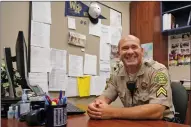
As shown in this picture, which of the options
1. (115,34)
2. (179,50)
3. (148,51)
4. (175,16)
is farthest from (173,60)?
(115,34)

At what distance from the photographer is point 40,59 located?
200cm

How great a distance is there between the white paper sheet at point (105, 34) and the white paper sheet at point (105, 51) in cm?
5

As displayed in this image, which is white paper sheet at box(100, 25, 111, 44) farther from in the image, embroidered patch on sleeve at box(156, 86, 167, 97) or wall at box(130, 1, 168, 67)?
embroidered patch on sleeve at box(156, 86, 167, 97)

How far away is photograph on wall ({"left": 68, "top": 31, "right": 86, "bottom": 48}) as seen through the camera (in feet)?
7.57

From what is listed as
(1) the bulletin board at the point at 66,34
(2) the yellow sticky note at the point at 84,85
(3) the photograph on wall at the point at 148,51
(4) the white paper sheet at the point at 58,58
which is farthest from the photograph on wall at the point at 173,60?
(4) the white paper sheet at the point at 58,58

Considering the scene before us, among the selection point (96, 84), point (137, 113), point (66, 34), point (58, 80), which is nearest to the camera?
point (137, 113)

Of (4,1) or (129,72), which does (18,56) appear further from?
(4,1)

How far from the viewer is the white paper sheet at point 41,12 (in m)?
2.02

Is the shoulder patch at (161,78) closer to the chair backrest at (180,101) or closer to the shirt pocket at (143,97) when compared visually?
the shirt pocket at (143,97)

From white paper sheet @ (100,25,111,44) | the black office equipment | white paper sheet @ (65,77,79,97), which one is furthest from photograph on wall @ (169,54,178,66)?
the black office equipment

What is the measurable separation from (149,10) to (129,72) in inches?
71.3

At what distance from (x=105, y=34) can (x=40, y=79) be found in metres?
1.16

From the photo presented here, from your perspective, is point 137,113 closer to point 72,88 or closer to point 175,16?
point 72,88

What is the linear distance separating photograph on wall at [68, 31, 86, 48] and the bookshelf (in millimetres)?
1128
